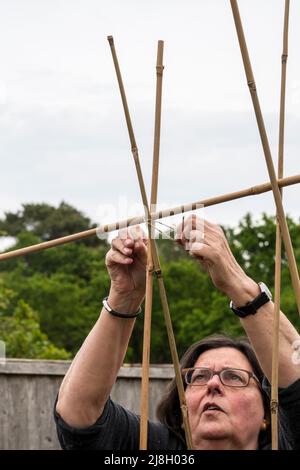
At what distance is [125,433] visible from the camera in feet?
9.89

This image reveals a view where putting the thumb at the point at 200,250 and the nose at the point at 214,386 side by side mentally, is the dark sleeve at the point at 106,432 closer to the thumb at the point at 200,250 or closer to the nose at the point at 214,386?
the nose at the point at 214,386

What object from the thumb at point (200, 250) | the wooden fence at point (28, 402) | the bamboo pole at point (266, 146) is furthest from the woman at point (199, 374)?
the wooden fence at point (28, 402)

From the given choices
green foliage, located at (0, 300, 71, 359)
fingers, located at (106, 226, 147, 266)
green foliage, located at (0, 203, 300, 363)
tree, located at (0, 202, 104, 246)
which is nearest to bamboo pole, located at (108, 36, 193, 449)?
fingers, located at (106, 226, 147, 266)

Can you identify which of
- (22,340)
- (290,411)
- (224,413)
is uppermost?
(22,340)

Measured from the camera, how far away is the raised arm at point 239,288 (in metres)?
2.41

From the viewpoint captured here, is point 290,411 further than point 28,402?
No

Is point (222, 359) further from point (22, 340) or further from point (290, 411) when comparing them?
point (22, 340)

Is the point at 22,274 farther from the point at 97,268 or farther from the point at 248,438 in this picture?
the point at 248,438

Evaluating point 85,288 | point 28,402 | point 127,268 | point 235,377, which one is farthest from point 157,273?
point 85,288

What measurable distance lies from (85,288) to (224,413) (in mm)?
30051

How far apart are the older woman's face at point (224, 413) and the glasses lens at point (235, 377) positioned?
0.01 m

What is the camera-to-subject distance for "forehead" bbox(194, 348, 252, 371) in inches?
125

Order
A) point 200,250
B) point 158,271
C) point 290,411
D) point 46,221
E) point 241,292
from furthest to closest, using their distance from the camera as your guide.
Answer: point 46,221
point 290,411
point 241,292
point 200,250
point 158,271

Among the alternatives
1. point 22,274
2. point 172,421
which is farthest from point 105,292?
point 172,421
